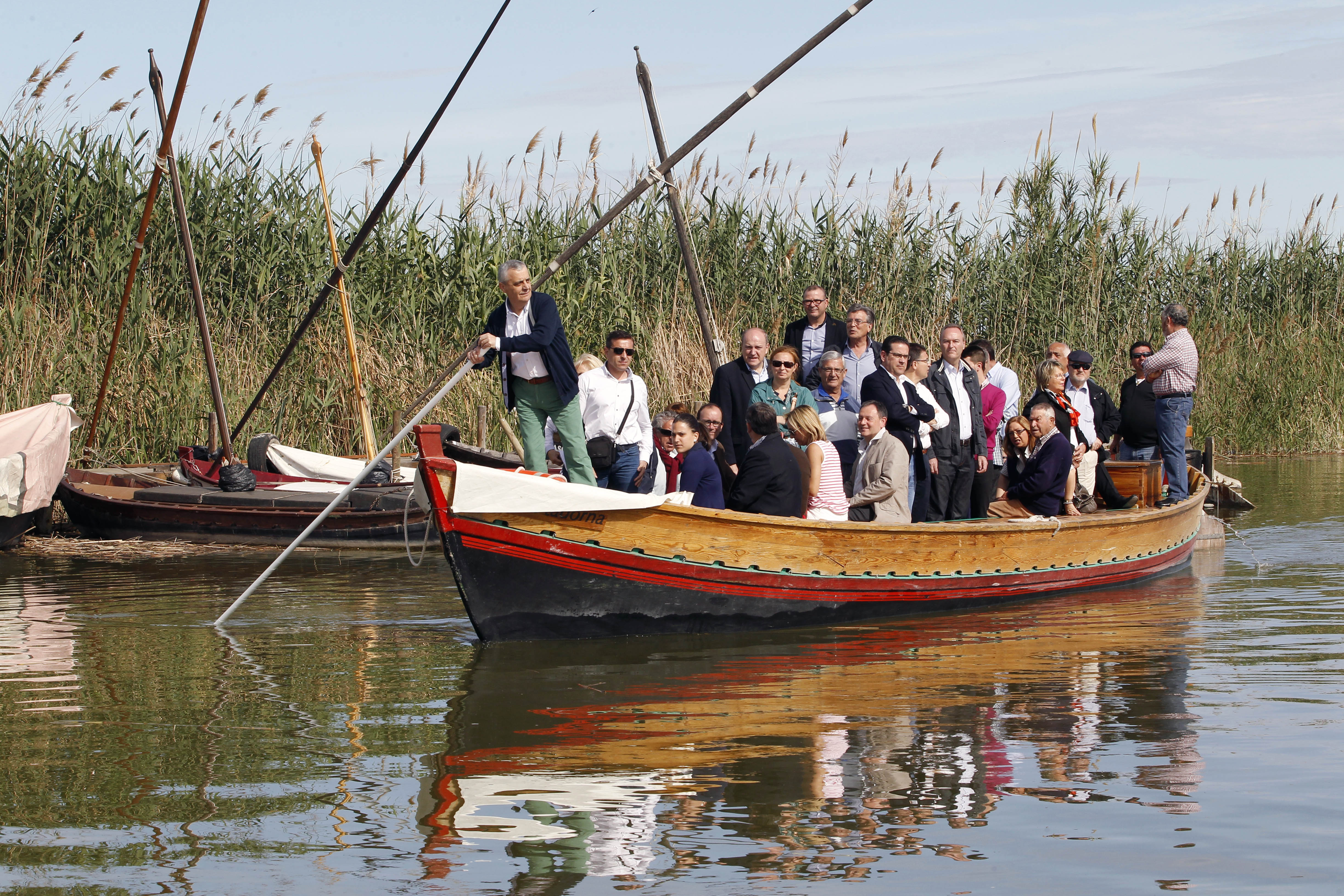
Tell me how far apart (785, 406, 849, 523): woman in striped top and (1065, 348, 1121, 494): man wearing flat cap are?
8.92 feet

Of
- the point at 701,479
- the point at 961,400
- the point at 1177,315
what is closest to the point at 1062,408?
the point at 961,400

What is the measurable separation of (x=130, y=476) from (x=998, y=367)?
25.3 ft

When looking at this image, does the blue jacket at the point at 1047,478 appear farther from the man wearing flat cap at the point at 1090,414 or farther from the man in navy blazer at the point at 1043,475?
the man wearing flat cap at the point at 1090,414

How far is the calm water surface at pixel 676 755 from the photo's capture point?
415cm

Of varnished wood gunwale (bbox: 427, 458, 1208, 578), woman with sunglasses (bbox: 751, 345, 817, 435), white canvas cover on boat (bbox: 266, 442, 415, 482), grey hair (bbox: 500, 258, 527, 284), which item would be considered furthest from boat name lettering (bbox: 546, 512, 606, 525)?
white canvas cover on boat (bbox: 266, 442, 415, 482)

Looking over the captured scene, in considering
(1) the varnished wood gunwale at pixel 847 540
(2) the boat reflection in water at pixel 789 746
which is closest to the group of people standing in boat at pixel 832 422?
(1) the varnished wood gunwale at pixel 847 540

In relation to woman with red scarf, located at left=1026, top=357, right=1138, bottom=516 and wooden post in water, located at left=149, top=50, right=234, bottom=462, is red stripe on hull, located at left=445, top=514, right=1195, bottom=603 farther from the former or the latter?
wooden post in water, located at left=149, top=50, right=234, bottom=462

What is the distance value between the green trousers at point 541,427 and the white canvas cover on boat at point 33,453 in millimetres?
5267

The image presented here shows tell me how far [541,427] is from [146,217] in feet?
19.0

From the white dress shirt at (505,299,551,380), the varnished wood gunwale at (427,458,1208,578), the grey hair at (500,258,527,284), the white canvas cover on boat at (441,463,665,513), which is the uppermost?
the grey hair at (500,258,527,284)

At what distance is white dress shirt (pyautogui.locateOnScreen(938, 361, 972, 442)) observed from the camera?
32.0 ft

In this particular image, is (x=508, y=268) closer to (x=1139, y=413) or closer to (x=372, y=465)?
(x=372, y=465)

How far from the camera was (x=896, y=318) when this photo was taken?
16.2 m

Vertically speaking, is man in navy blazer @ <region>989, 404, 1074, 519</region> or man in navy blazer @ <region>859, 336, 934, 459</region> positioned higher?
man in navy blazer @ <region>859, 336, 934, 459</region>
